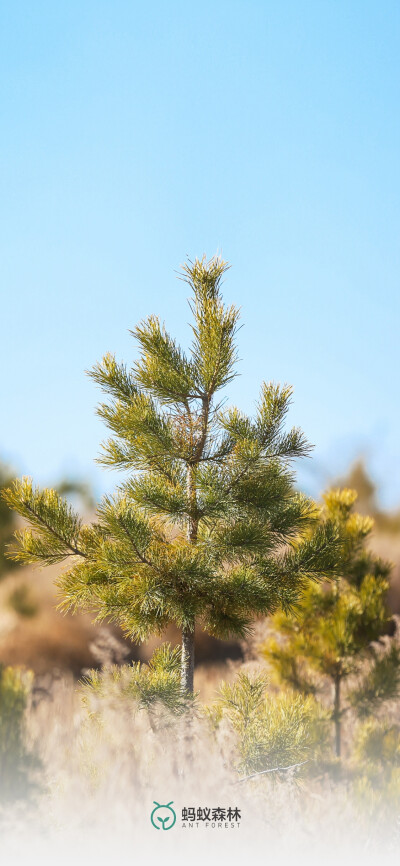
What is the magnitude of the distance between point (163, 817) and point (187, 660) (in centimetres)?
77

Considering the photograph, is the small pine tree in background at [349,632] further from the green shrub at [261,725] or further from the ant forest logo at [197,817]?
the ant forest logo at [197,817]

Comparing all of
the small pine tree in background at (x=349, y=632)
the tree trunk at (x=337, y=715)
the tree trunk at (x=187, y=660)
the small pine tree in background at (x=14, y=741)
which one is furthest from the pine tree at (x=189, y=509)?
the tree trunk at (x=337, y=715)

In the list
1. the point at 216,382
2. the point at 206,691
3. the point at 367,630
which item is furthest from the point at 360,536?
the point at 216,382

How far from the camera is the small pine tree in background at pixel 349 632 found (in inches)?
224

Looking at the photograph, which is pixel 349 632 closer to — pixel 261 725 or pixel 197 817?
pixel 261 725

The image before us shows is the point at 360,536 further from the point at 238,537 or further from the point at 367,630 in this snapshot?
the point at 238,537

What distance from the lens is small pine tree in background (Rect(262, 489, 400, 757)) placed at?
570 centimetres

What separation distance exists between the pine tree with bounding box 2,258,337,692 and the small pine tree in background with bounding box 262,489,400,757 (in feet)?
6.01

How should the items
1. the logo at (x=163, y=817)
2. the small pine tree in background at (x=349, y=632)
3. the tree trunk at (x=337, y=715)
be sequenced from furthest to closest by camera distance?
the tree trunk at (x=337, y=715), the small pine tree in background at (x=349, y=632), the logo at (x=163, y=817)

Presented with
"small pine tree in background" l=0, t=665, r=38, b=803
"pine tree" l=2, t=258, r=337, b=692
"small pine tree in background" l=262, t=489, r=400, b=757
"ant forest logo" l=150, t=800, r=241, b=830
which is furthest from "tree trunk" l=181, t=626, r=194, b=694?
"small pine tree in background" l=262, t=489, r=400, b=757

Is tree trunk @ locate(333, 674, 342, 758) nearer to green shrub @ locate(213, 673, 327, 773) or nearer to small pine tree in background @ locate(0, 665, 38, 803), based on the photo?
green shrub @ locate(213, 673, 327, 773)

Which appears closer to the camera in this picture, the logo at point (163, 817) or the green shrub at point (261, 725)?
the logo at point (163, 817)

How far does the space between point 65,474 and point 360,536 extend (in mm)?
2505

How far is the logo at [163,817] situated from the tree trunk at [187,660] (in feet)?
1.93
